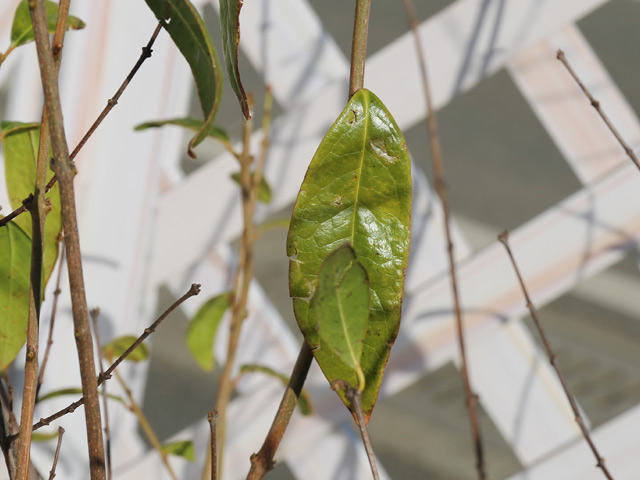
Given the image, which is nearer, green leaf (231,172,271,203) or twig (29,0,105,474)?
twig (29,0,105,474)

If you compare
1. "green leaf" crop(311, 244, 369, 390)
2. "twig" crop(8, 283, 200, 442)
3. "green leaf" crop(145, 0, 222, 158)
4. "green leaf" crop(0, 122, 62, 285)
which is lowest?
"green leaf" crop(311, 244, 369, 390)

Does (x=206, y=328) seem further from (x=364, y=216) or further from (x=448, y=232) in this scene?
(x=364, y=216)

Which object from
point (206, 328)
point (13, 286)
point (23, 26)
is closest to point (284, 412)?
point (13, 286)

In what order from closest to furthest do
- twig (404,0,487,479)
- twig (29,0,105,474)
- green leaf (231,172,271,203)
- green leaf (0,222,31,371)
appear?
twig (29,0,105,474), green leaf (0,222,31,371), twig (404,0,487,479), green leaf (231,172,271,203)

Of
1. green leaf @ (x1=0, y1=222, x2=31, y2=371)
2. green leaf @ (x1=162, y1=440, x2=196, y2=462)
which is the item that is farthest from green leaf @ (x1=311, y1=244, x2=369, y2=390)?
green leaf @ (x1=162, y1=440, x2=196, y2=462)

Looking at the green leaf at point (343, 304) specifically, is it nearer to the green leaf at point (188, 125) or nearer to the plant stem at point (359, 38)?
the plant stem at point (359, 38)

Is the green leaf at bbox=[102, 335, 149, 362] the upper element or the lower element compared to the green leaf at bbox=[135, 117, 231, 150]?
lower

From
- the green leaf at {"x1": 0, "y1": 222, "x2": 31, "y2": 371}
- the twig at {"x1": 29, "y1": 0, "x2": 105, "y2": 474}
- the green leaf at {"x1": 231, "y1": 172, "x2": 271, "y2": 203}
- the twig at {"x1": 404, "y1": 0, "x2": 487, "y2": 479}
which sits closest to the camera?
the twig at {"x1": 29, "y1": 0, "x2": 105, "y2": 474}

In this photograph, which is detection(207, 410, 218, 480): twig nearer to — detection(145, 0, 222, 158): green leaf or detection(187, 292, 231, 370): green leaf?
detection(145, 0, 222, 158): green leaf
